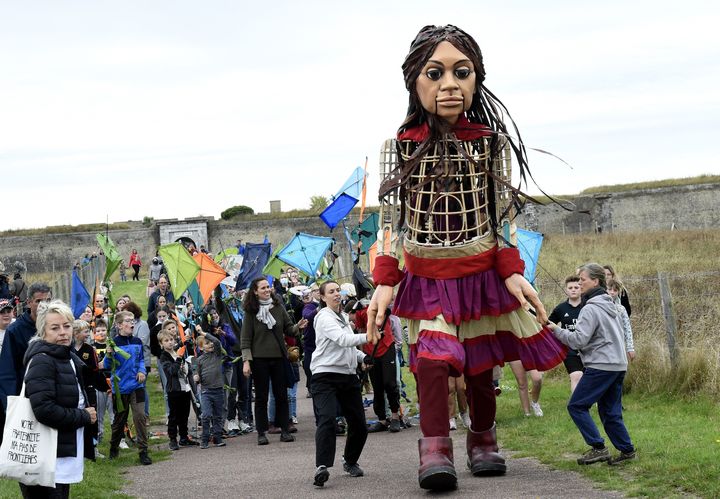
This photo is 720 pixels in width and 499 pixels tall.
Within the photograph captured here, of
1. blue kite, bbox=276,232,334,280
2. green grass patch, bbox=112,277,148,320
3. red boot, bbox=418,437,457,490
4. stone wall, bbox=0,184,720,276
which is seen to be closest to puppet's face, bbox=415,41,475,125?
red boot, bbox=418,437,457,490

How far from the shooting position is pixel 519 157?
7.75 metres

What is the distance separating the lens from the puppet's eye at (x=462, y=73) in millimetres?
7605

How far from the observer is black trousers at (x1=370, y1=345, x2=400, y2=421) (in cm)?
1183

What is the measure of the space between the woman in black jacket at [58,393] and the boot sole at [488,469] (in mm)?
2929

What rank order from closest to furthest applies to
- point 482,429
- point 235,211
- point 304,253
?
point 482,429 < point 304,253 < point 235,211

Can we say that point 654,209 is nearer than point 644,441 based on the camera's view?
No

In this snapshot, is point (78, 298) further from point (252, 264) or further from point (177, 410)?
point (252, 264)

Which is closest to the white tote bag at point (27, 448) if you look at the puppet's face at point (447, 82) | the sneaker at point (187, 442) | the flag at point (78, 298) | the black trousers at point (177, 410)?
the puppet's face at point (447, 82)

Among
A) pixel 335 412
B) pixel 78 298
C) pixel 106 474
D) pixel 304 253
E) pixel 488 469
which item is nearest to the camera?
pixel 488 469

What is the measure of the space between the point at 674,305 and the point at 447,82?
8.34m

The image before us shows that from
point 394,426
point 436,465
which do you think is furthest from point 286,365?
point 436,465

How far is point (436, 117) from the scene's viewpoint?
7.64 metres

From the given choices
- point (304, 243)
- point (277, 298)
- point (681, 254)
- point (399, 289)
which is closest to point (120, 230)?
point (681, 254)

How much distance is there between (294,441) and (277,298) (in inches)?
67.2
